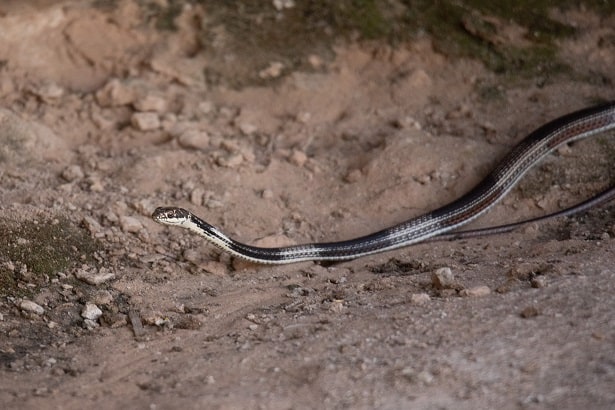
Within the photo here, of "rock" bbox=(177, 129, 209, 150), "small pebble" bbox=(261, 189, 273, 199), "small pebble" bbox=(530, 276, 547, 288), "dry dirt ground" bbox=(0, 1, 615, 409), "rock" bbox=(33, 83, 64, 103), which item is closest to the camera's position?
"dry dirt ground" bbox=(0, 1, 615, 409)

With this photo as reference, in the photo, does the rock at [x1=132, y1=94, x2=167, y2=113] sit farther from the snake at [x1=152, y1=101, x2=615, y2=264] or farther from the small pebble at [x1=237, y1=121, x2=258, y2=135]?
the snake at [x1=152, y1=101, x2=615, y2=264]

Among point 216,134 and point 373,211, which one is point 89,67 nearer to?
point 216,134

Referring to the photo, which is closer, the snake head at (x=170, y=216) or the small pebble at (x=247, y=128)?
the snake head at (x=170, y=216)

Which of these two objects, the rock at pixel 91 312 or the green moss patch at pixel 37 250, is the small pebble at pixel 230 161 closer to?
the green moss patch at pixel 37 250

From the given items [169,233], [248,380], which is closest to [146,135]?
[169,233]

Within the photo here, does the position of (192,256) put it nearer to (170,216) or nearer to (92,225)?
(170,216)

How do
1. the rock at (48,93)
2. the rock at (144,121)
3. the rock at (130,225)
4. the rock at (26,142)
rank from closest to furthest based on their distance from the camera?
the rock at (130,225) → the rock at (26,142) → the rock at (144,121) → the rock at (48,93)

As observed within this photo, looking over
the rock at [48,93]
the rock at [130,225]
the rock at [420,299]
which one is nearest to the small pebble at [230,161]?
the rock at [130,225]

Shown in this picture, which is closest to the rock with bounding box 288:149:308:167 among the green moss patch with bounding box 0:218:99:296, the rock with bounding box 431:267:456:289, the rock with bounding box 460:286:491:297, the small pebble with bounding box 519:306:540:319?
the green moss patch with bounding box 0:218:99:296
